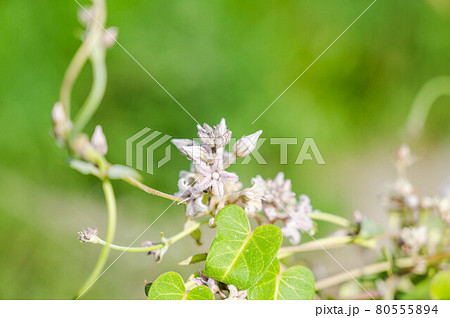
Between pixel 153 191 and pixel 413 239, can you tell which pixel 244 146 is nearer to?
pixel 153 191

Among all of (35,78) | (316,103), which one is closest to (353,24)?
(316,103)

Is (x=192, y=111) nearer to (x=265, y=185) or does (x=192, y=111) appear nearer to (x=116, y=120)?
(x=116, y=120)

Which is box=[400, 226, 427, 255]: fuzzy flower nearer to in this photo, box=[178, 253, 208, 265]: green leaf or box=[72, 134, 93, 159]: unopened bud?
box=[178, 253, 208, 265]: green leaf

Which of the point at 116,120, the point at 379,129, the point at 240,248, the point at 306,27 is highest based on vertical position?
the point at 306,27

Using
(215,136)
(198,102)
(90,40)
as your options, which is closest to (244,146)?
(215,136)

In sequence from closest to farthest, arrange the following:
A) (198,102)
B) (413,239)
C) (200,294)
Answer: (200,294)
(413,239)
(198,102)

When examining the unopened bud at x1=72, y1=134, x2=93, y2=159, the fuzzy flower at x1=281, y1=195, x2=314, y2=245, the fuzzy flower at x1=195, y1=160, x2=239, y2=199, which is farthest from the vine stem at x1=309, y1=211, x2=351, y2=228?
the unopened bud at x1=72, y1=134, x2=93, y2=159

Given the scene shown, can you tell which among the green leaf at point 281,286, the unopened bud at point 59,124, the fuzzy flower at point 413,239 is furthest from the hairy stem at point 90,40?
the fuzzy flower at point 413,239
